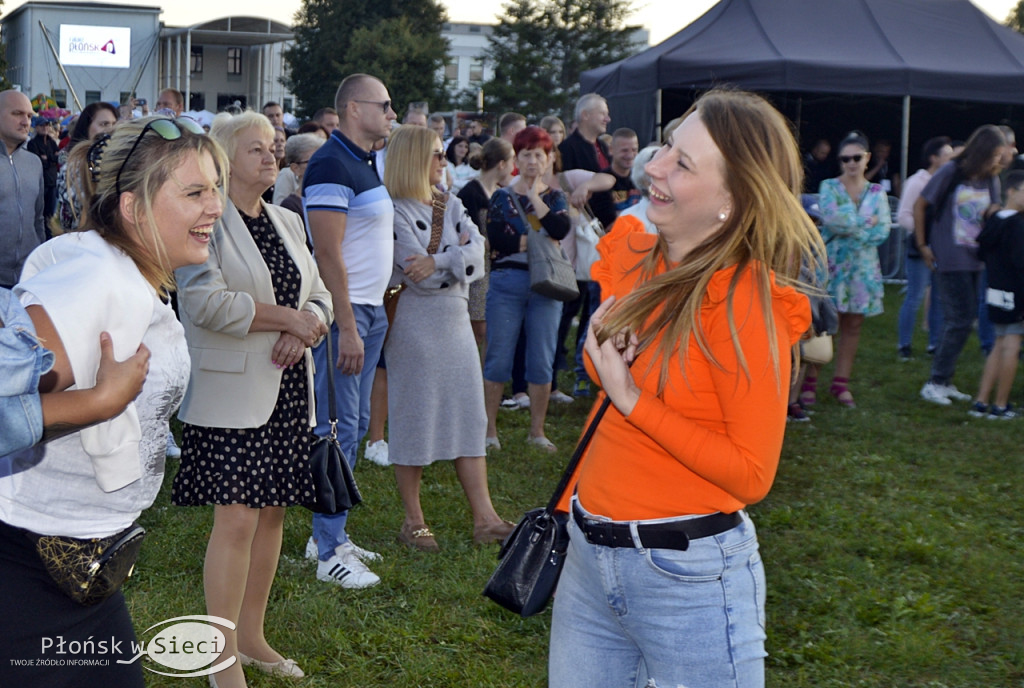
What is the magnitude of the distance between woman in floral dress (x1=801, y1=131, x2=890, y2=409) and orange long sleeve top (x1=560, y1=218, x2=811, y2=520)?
6.67 metres

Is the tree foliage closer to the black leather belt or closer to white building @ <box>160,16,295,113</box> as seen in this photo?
white building @ <box>160,16,295,113</box>

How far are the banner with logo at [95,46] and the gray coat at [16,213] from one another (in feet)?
198

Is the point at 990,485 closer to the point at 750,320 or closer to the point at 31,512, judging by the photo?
the point at 750,320

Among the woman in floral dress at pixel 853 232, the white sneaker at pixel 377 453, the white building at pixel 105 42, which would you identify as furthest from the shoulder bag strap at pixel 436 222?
the white building at pixel 105 42

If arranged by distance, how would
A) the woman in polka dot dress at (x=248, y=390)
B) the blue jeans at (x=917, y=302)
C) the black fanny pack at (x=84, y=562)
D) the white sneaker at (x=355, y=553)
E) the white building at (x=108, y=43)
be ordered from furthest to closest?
1. the white building at (x=108, y=43)
2. the blue jeans at (x=917, y=302)
3. the white sneaker at (x=355, y=553)
4. the woman in polka dot dress at (x=248, y=390)
5. the black fanny pack at (x=84, y=562)

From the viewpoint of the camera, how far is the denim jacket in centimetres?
162

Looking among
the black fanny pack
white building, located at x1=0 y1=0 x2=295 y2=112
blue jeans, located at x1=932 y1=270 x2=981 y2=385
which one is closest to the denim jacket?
the black fanny pack

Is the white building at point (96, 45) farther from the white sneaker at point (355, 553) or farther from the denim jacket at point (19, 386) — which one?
the denim jacket at point (19, 386)

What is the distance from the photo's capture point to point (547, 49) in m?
63.7

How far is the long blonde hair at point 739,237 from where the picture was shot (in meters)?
2.02

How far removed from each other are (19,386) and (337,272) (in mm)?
3033

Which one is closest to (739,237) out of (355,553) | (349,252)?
(349,252)

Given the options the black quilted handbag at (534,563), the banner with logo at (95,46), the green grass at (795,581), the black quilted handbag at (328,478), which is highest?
the banner with logo at (95,46)

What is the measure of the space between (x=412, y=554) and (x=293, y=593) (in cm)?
73
